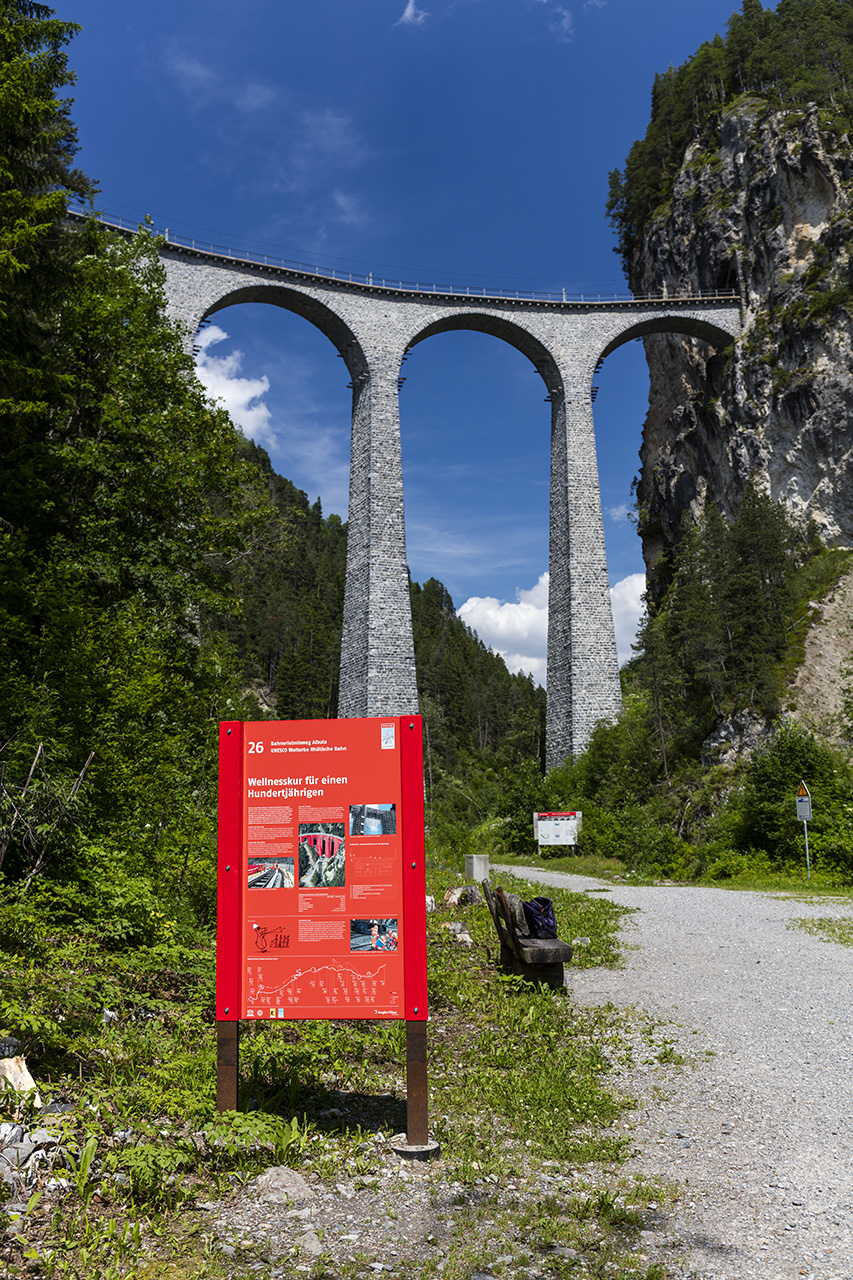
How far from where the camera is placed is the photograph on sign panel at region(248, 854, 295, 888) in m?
3.90

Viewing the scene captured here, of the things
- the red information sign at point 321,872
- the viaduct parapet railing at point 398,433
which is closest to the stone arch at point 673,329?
the viaduct parapet railing at point 398,433

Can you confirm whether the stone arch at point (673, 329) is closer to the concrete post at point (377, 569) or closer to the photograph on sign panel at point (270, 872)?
the concrete post at point (377, 569)

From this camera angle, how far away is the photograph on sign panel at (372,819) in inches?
156

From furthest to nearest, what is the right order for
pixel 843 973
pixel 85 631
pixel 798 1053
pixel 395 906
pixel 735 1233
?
pixel 85 631 → pixel 843 973 → pixel 798 1053 → pixel 395 906 → pixel 735 1233

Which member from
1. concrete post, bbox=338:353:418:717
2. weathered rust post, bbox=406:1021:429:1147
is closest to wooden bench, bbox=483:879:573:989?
weathered rust post, bbox=406:1021:429:1147

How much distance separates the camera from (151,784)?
24.8 ft

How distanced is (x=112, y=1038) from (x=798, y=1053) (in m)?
4.18

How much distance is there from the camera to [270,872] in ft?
12.8

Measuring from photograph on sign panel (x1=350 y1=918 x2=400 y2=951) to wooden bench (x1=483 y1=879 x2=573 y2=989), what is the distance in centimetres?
271

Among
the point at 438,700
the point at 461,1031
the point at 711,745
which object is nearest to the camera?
the point at 461,1031

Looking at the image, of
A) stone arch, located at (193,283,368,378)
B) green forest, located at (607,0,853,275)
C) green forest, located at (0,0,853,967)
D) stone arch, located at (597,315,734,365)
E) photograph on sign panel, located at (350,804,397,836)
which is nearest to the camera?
photograph on sign panel, located at (350,804,397,836)

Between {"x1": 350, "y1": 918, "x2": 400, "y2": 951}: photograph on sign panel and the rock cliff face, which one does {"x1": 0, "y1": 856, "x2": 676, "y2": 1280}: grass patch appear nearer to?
{"x1": 350, "y1": 918, "x2": 400, "y2": 951}: photograph on sign panel

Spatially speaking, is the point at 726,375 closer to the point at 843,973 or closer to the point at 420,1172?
the point at 843,973

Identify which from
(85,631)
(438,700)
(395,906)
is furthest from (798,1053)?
(438,700)
